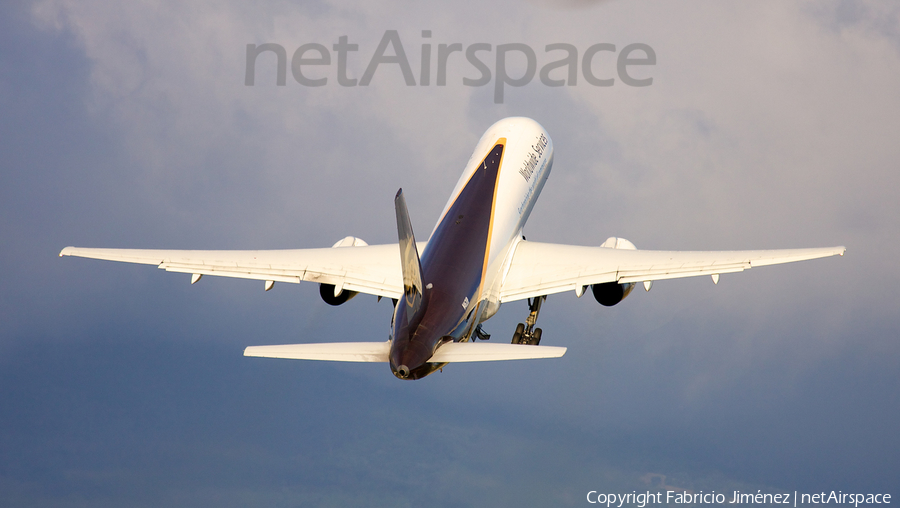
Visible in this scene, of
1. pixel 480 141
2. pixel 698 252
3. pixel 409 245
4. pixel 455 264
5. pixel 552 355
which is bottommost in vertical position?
pixel 552 355

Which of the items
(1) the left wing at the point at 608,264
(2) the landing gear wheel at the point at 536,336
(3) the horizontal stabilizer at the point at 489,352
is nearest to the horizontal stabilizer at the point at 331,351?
(3) the horizontal stabilizer at the point at 489,352

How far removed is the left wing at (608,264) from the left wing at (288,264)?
4105 millimetres

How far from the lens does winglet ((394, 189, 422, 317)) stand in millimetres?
27328

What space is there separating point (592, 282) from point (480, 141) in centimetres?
1206

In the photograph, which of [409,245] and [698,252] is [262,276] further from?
[698,252]

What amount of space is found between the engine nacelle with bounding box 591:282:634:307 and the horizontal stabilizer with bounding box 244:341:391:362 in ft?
37.7

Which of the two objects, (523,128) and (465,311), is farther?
(523,128)

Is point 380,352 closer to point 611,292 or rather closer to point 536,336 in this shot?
point 536,336

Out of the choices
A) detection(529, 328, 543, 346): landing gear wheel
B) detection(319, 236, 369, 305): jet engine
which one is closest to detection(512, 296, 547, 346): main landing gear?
detection(529, 328, 543, 346): landing gear wheel

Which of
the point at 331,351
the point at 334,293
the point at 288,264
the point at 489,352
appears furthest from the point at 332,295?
the point at 489,352

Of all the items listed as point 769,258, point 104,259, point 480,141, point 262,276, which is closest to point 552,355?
point 769,258

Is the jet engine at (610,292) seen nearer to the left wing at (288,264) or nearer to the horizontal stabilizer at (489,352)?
the left wing at (288,264)

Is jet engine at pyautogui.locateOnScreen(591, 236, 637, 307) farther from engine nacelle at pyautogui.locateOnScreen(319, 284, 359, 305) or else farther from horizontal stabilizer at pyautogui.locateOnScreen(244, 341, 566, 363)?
horizontal stabilizer at pyautogui.locateOnScreen(244, 341, 566, 363)

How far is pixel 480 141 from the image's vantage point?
1719 inches
